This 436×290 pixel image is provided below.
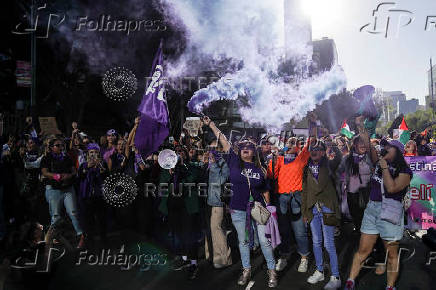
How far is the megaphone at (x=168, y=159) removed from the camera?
5.80 meters

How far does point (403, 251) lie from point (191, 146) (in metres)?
4.18

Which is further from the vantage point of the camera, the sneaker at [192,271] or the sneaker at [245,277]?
the sneaker at [192,271]

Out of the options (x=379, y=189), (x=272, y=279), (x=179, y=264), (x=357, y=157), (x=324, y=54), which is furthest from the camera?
(x=324, y=54)

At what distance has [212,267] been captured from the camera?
5.73 m

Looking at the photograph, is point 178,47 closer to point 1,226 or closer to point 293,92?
point 293,92

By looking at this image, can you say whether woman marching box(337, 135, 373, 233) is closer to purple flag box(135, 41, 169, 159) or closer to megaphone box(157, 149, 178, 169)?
megaphone box(157, 149, 178, 169)

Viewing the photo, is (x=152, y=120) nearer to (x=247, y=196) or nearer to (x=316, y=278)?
(x=247, y=196)

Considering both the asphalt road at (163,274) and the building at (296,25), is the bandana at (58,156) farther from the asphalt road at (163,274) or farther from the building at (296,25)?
the building at (296,25)

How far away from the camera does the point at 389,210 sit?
4270 millimetres

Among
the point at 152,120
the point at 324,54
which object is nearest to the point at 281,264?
the point at 152,120

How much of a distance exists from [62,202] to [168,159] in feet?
7.38

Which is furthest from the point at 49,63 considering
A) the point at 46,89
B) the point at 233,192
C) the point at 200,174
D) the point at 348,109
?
the point at 348,109

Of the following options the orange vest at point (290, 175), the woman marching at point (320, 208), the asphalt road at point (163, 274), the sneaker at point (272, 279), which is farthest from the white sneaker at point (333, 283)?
the orange vest at point (290, 175)

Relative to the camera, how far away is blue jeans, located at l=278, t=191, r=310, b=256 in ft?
18.4
